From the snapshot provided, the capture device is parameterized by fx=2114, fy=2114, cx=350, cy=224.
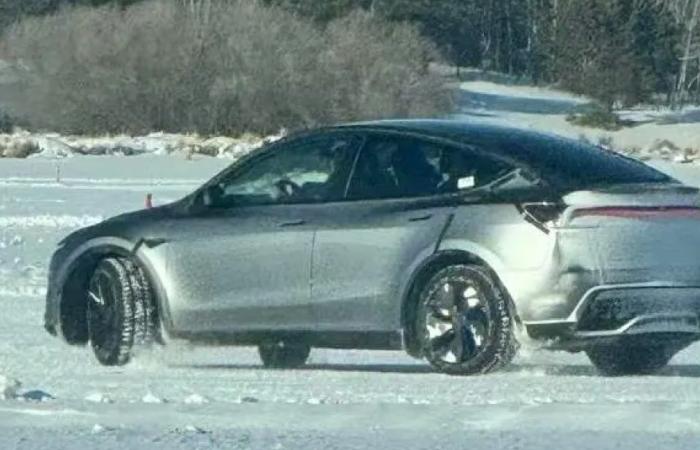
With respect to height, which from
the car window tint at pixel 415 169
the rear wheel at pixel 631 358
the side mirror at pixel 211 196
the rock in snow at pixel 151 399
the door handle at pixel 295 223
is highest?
the car window tint at pixel 415 169

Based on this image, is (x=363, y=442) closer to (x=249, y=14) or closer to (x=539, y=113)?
(x=249, y=14)

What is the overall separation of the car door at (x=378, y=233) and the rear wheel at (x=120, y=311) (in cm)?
102

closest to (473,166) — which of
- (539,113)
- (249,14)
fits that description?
(249,14)

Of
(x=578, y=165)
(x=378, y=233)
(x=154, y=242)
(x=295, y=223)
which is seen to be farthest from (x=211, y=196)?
(x=578, y=165)

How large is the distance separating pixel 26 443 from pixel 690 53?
294ft

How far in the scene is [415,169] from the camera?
1143 cm

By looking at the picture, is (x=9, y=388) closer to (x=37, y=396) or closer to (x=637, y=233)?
(x=37, y=396)

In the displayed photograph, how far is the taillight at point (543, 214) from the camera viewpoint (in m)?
10.8

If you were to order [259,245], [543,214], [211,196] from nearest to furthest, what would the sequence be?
[543,214] < [259,245] < [211,196]

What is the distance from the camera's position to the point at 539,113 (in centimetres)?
8569

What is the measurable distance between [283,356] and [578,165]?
2130 millimetres

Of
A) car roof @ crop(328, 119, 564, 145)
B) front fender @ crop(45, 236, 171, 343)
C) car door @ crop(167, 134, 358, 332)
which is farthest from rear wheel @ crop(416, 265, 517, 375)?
front fender @ crop(45, 236, 171, 343)

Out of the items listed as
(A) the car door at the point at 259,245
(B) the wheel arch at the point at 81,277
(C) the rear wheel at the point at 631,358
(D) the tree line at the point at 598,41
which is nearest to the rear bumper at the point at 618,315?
(C) the rear wheel at the point at 631,358

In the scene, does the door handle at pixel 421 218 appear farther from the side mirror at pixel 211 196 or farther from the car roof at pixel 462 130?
the side mirror at pixel 211 196
